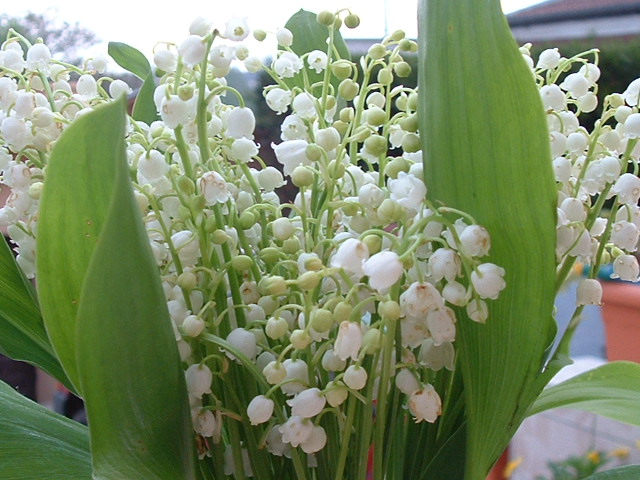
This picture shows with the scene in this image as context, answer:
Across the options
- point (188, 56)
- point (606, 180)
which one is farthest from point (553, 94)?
point (188, 56)

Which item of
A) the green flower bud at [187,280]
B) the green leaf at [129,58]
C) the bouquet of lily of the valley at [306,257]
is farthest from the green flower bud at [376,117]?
the green leaf at [129,58]

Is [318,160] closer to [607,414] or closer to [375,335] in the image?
[375,335]

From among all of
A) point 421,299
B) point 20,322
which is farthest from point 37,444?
point 421,299

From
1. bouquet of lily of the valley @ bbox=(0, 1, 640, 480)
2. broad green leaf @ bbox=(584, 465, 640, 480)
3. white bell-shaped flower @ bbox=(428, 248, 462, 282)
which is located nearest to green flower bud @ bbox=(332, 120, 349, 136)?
bouquet of lily of the valley @ bbox=(0, 1, 640, 480)

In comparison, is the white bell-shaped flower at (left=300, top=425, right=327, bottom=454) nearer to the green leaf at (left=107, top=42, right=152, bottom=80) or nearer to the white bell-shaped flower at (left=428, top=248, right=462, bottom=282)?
the white bell-shaped flower at (left=428, top=248, right=462, bottom=282)

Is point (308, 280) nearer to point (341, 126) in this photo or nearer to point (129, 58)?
point (341, 126)

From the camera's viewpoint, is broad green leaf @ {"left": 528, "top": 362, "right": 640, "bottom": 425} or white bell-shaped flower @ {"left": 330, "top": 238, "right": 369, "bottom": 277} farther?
broad green leaf @ {"left": 528, "top": 362, "right": 640, "bottom": 425}
